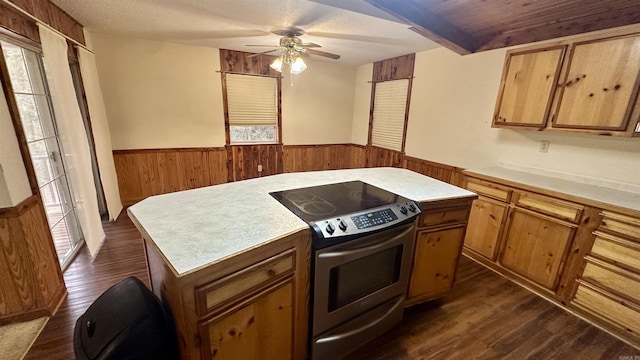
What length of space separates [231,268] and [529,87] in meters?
2.90

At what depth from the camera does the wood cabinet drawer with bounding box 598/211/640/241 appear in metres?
1.70

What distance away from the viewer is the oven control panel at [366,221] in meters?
1.30

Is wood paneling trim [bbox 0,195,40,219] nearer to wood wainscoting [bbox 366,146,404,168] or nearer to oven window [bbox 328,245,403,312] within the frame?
oven window [bbox 328,245,403,312]

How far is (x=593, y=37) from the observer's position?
1942mm

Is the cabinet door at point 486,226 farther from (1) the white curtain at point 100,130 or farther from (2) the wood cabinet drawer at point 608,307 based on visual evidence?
(1) the white curtain at point 100,130

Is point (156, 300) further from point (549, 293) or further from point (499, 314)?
point (549, 293)

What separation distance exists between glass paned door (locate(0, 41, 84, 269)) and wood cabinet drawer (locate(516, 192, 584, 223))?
3.91 metres

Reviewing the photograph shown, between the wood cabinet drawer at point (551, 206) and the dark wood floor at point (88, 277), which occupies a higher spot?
the wood cabinet drawer at point (551, 206)

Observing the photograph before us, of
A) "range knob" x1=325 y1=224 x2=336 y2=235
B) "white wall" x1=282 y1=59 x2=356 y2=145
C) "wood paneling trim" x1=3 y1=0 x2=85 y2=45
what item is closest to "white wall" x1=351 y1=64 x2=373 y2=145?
"white wall" x1=282 y1=59 x2=356 y2=145

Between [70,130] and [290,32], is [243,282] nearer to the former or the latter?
[70,130]

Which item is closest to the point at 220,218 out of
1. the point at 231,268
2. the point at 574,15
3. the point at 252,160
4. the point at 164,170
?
the point at 231,268

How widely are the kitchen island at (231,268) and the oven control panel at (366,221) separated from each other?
3.6 inches

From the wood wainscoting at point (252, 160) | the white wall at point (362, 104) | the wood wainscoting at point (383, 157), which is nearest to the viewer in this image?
the wood wainscoting at point (383, 157)

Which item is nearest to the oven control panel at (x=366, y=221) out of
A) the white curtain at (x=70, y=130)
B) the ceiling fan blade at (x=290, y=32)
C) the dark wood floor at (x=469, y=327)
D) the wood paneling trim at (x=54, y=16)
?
the dark wood floor at (x=469, y=327)
